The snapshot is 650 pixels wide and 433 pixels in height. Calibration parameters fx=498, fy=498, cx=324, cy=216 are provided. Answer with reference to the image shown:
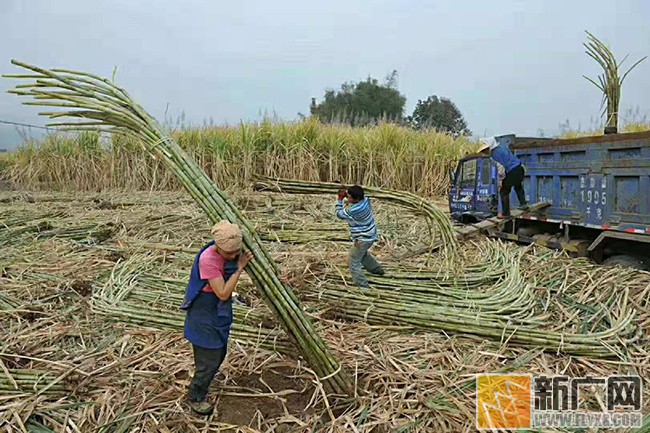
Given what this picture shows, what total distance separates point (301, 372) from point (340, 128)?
11615 millimetres

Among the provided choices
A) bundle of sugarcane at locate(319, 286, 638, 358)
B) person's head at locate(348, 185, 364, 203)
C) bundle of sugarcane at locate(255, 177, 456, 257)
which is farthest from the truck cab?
bundle of sugarcane at locate(319, 286, 638, 358)

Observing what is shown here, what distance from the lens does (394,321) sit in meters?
4.07

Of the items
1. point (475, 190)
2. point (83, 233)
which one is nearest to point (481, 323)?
point (83, 233)

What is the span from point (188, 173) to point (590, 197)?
16.9ft

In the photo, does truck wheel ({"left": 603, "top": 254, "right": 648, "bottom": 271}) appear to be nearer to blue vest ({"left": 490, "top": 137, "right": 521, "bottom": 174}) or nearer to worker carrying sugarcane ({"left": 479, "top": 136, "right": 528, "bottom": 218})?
worker carrying sugarcane ({"left": 479, "top": 136, "right": 528, "bottom": 218})

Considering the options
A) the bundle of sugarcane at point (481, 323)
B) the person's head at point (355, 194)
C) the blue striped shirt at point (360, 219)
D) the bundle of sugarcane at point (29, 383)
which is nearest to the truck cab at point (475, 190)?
the blue striped shirt at point (360, 219)

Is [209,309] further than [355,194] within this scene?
No

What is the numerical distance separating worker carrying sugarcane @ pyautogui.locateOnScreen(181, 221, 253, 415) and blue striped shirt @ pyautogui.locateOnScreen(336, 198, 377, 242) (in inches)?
86.8

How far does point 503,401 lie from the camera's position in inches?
116

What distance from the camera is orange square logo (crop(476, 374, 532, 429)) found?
2.77 metres

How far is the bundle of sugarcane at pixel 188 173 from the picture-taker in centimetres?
278

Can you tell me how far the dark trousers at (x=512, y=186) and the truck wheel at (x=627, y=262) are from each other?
1.73 metres

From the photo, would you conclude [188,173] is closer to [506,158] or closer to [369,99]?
[506,158]

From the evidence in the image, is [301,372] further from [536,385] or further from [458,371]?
[536,385]
